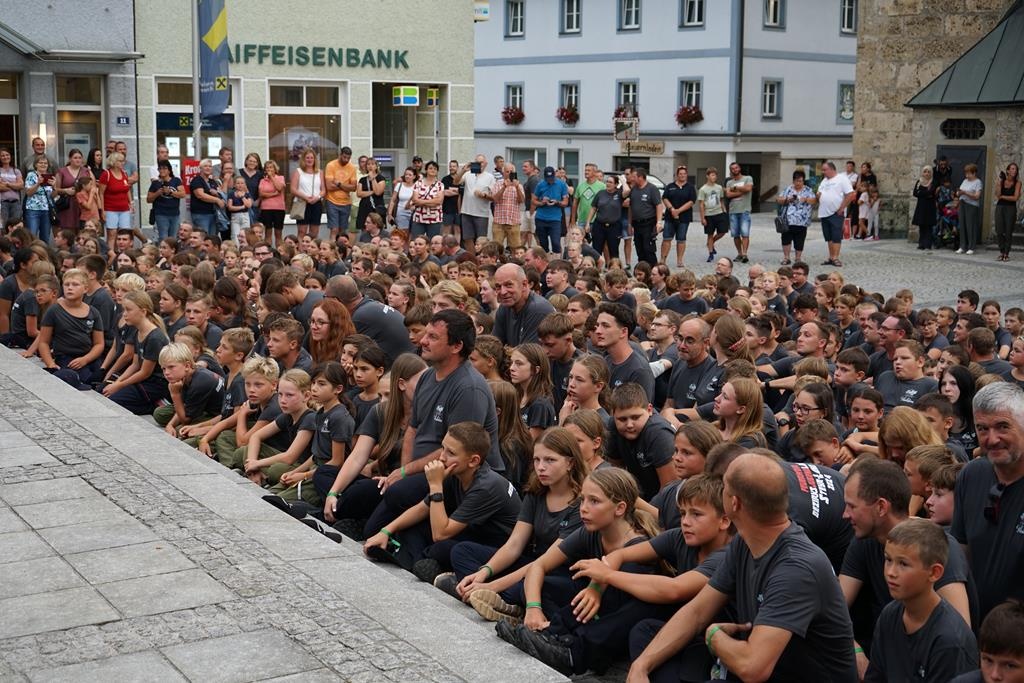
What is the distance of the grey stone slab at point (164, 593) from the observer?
6953mm

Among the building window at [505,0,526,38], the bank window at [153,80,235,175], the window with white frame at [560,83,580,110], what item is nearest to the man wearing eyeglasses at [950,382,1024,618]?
the bank window at [153,80,235,175]

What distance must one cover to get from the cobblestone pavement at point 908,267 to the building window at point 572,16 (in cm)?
2386

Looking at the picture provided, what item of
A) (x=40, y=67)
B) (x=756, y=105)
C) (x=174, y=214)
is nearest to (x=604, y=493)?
(x=174, y=214)

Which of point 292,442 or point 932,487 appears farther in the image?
point 292,442

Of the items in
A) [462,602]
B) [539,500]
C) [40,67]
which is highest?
[40,67]

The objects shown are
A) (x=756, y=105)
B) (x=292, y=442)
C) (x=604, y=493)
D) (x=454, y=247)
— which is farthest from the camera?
(x=756, y=105)

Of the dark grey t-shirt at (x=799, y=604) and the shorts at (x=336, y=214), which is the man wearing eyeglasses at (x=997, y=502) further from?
the shorts at (x=336, y=214)

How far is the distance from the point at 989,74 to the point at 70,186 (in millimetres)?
18457

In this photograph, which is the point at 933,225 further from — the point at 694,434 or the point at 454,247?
the point at 694,434

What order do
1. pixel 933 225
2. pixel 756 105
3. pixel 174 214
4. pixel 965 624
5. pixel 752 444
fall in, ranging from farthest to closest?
pixel 756 105, pixel 933 225, pixel 174 214, pixel 752 444, pixel 965 624

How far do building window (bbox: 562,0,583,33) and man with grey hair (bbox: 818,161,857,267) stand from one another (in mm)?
29255

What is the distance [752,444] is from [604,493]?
1.49 metres

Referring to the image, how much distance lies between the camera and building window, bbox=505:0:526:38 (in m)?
55.6

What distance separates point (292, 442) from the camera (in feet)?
33.9
